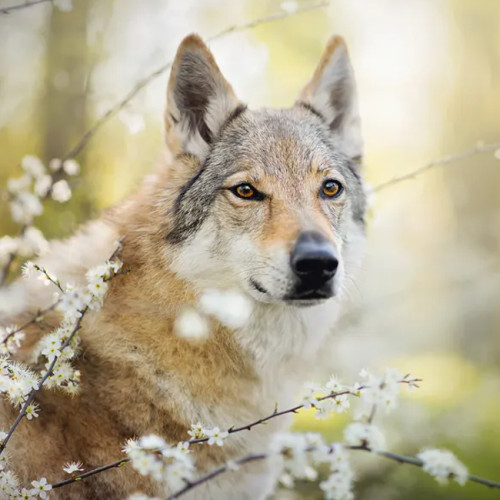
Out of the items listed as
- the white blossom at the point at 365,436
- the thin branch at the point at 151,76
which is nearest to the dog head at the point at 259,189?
the thin branch at the point at 151,76

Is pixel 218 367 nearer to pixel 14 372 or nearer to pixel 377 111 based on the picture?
pixel 14 372

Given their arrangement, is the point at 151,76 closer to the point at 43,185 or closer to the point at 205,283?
the point at 43,185

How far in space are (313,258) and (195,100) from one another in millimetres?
1283

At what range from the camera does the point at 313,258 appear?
8.00 ft

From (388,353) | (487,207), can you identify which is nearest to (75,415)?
(388,353)

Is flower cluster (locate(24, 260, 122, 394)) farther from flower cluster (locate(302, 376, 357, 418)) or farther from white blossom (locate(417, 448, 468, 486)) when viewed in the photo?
white blossom (locate(417, 448, 468, 486))

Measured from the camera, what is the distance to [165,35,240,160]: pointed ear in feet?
9.83

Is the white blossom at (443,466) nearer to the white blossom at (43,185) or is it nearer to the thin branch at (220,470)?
the thin branch at (220,470)

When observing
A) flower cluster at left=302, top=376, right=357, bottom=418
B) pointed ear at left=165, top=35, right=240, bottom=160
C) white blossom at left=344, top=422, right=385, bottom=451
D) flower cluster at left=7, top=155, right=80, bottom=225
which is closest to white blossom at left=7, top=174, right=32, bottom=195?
flower cluster at left=7, top=155, right=80, bottom=225

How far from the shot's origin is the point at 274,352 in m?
3.01

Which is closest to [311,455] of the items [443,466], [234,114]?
[443,466]

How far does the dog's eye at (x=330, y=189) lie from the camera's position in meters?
2.99

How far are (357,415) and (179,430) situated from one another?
1163mm

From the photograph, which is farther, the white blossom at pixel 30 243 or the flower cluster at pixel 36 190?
the flower cluster at pixel 36 190
